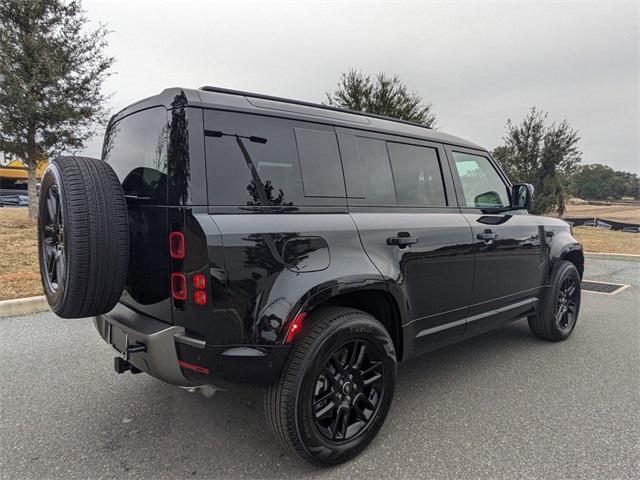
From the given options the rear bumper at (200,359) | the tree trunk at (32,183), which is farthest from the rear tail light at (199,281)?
the tree trunk at (32,183)

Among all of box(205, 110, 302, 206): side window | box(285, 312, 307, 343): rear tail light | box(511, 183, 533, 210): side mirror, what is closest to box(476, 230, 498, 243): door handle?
box(511, 183, 533, 210): side mirror

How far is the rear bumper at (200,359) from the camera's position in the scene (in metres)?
1.97

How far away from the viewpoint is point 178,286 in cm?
199

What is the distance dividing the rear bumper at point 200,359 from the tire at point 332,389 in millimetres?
115

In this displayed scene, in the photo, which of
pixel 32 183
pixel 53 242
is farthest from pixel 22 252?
pixel 53 242

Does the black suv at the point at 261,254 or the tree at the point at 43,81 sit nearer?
the black suv at the point at 261,254

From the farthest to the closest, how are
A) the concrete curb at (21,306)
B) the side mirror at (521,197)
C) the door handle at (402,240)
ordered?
the concrete curb at (21,306)
the side mirror at (521,197)
the door handle at (402,240)

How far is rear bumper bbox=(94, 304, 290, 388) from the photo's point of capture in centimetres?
197

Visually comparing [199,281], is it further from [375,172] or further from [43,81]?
[43,81]

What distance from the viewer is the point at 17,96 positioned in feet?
38.2

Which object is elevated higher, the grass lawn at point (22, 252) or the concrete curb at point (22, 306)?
the grass lawn at point (22, 252)

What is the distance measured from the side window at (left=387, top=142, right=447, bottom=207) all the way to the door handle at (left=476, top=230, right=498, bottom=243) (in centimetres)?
40

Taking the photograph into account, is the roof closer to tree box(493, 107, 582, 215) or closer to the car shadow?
the car shadow

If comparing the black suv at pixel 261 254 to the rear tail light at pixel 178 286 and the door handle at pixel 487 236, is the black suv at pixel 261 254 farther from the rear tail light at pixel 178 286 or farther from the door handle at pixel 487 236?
the door handle at pixel 487 236
